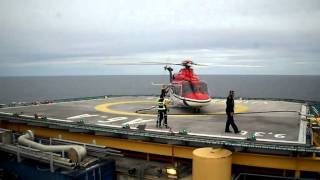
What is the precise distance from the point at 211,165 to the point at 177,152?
3.04 metres

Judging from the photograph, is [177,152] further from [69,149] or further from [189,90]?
[189,90]

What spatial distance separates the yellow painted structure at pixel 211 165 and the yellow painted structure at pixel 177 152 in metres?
1.56

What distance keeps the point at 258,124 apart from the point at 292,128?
2022mm

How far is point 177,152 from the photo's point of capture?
15.9 meters

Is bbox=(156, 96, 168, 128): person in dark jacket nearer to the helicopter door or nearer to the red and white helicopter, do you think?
the red and white helicopter

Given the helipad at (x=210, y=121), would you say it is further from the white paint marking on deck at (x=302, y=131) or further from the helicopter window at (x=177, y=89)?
the helicopter window at (x=177, y=89)

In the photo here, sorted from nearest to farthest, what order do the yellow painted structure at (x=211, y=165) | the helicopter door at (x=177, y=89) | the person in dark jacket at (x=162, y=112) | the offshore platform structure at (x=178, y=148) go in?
1. the yellow painted structure at (x=211, y=165)
2. the offshore platform structure at (x=178, y=148)
3. the person in dark jacket at (x=162, y=112)
4. the helicopter door at (x=177, y=89)

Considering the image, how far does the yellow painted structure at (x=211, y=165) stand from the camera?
13.1 meters

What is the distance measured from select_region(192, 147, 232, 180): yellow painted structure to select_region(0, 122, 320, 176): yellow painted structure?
1564 mm

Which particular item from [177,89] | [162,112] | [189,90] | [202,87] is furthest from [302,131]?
[177,89]

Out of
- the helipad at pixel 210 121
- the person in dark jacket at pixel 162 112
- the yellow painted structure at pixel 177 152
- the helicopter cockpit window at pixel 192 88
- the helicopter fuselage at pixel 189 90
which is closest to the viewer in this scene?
the yellow painted structure at pixel 177 152

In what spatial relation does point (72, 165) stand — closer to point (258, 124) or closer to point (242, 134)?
point (242, 134)

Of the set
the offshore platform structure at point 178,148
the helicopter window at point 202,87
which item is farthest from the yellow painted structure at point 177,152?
the helicopter window at point 202,87

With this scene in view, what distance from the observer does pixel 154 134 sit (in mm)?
16188
